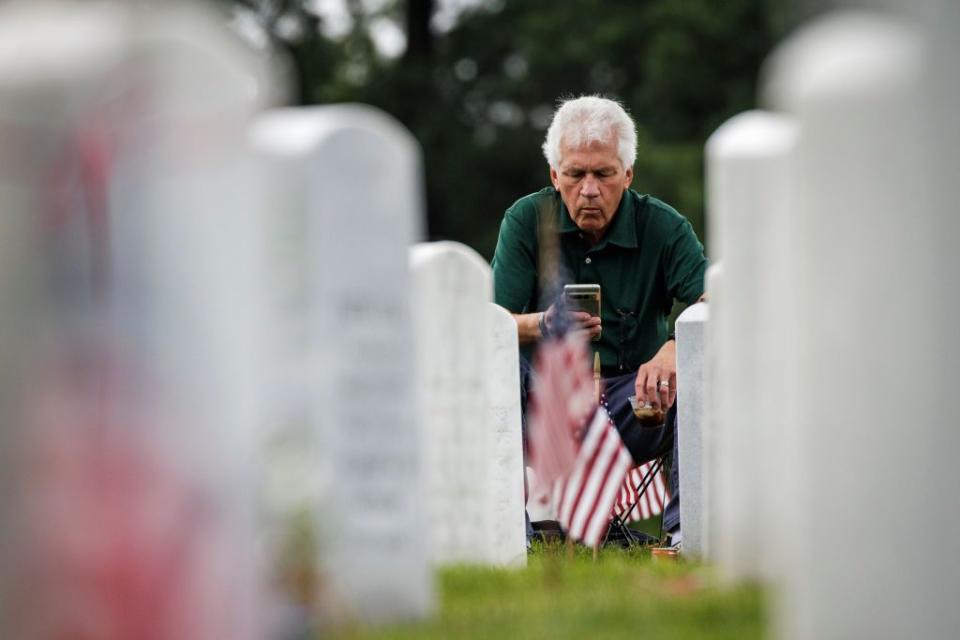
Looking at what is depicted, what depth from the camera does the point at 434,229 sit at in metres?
21.4

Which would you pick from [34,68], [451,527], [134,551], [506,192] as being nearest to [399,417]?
[134,551]

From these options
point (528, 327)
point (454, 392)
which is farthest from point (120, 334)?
point (528, 327)

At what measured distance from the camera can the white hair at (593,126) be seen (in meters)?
8.17

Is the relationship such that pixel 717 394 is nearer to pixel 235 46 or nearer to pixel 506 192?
pixel 235 46

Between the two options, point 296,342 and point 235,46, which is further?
point 296,342

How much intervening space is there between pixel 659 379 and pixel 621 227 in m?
0.87

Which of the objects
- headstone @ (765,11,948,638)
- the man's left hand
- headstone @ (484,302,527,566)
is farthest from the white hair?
headstone @ (765,11,948,638)

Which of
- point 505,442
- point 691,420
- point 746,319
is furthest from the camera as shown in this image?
point 691,420

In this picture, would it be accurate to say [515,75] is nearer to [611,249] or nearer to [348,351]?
[611,249]

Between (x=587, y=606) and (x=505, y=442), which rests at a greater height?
(x=505, y=442)

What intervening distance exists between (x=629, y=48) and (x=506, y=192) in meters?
2.32

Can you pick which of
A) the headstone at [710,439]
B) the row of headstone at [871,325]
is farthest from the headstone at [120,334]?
the headstone at [710,439]

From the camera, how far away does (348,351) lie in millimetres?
4445

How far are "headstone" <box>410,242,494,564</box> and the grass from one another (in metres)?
0.61
